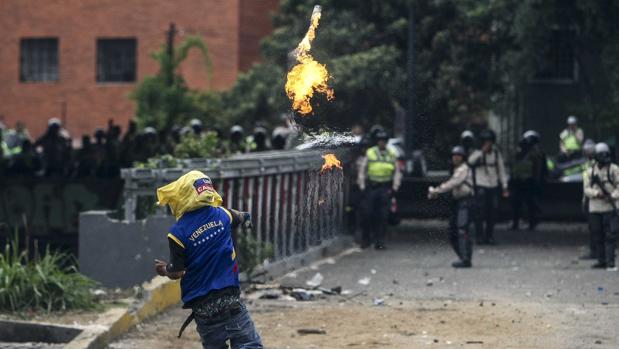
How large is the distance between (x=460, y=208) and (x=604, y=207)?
1.82 m

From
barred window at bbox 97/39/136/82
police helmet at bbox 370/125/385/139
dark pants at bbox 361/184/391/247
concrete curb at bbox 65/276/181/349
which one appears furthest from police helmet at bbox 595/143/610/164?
barred window at bbox 97/39/136/82

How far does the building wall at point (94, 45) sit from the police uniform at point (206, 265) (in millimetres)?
28855

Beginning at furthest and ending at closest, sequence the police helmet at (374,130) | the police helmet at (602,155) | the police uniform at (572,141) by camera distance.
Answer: the police uniform at (572,141), the police helmet at (374,130), the police helmet at (602,155)

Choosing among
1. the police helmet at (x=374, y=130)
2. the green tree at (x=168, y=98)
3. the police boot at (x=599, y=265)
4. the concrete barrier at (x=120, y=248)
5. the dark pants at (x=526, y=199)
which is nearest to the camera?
the concrete barrier at (x=120, y=248)

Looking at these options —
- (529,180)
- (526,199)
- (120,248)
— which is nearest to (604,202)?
(529,180)

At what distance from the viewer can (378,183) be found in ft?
64.8

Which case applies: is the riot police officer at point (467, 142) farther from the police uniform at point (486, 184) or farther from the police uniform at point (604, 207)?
the police uniform at point (604, 207)

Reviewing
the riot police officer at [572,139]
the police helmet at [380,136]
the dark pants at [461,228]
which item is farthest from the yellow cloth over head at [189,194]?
the riot police officer at [572,139]

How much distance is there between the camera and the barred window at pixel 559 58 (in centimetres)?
2680

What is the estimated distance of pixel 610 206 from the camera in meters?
17.1

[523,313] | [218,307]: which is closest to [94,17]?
[523,313]

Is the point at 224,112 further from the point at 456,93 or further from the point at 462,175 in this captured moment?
the point at 462,175

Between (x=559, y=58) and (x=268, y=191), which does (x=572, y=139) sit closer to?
(x=559, y=58)

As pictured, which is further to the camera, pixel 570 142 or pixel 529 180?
pixel 570 142
